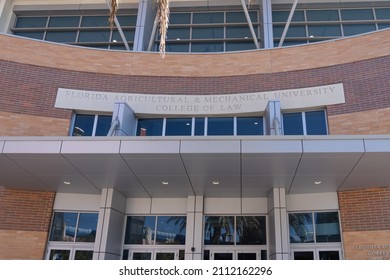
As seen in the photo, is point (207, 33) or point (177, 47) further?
point (207, 33)

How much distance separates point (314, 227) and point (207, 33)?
40.1ft

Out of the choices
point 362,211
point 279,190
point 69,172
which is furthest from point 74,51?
point 362,211

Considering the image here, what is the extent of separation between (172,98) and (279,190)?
590cm

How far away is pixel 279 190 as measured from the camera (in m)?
12.7

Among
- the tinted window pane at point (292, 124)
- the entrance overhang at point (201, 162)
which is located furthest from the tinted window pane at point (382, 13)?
the entrance overhang at point (201, 162)

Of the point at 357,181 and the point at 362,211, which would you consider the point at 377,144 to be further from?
the point at 362,211

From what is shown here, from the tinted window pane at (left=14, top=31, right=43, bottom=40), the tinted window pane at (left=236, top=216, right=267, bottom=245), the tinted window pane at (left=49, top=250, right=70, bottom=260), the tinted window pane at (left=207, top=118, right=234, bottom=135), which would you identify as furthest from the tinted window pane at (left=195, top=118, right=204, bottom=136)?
the tinted window pane at (left=14, top=31, right=43, bottom=40)

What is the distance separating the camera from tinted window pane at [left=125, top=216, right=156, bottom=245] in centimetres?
1412

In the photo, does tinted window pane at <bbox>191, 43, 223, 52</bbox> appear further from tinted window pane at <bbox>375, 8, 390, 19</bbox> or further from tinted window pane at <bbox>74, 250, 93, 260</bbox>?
tinted window pane at <bbox>74, 250, 93, 260</bbox>

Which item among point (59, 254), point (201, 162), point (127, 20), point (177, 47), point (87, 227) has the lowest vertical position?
point (59, 254)

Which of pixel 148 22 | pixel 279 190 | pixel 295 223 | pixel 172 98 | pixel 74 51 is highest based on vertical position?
pixel 148 22

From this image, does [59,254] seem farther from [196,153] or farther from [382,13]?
[382,13]

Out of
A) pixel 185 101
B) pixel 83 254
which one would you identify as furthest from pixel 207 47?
pixel 83 254

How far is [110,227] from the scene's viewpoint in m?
12.8
